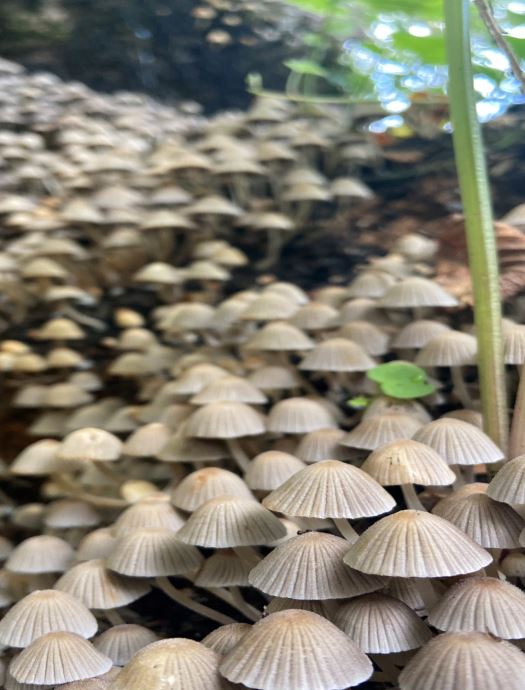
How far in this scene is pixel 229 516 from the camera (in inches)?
56.2

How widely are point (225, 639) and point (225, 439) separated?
870 millimetres

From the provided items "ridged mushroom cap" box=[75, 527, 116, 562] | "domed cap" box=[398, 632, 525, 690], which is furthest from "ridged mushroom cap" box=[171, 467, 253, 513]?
"domed cap" box=[398, 632, 525, 690]

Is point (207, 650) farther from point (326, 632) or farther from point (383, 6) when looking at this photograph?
point (383, 6)

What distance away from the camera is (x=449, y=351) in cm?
190

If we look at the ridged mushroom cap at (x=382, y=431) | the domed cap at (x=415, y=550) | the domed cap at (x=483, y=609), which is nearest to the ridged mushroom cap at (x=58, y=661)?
the domed cap at (x=415, y=550)

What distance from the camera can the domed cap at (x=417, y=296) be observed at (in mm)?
2164

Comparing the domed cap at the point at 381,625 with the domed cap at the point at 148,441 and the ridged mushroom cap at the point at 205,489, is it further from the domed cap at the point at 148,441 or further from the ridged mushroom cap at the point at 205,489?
the domed cap at the point at 148,441

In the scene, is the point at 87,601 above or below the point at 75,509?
above

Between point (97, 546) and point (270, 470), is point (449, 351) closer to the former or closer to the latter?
point (270, 470)

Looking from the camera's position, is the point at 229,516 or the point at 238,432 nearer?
the point at 229,516

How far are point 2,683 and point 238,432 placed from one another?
2.63 ft

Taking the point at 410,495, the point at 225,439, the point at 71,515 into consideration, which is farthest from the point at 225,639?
the point at 71,515

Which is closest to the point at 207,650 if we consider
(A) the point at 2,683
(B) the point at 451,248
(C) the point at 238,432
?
(A) the point at 2,683

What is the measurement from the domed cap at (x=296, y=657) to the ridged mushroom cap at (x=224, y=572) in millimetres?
459
